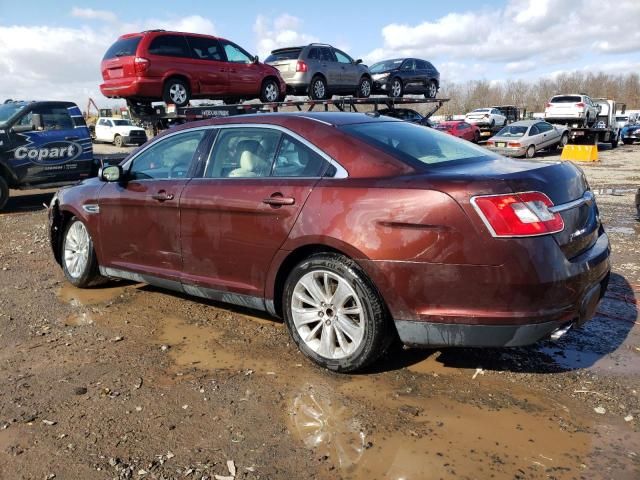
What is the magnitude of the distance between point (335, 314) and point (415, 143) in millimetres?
1258

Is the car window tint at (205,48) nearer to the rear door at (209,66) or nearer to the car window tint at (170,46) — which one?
the rear door at (209,66)

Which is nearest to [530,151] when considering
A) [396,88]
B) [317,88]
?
[396,88]

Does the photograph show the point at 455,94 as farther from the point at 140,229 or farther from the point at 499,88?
the point at 140,229

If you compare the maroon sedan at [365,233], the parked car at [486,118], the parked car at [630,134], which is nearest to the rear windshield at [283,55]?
the maroon sedan at [365,233]

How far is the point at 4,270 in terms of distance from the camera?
6.34m

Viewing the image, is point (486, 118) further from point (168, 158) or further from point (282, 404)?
point (282, 404)

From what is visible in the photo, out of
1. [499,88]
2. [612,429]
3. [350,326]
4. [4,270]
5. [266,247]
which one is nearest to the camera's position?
[612,429]

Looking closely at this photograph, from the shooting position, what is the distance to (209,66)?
39.0 ft

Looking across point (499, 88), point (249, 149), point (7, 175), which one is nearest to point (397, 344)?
point (249, 149)

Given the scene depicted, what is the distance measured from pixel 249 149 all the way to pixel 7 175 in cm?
890

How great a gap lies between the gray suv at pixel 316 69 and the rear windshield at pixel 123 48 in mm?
4441

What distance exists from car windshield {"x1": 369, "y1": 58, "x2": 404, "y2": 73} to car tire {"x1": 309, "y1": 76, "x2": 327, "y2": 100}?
3640mm

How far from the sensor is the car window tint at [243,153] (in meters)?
3.92

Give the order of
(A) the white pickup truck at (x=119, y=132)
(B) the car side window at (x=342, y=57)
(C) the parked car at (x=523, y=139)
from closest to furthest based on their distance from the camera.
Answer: (B) the car side window at (x=342, y=57), (C) the parked car at (x=523, y=139), (A) the white pickup truck at (x=119, y=132)
